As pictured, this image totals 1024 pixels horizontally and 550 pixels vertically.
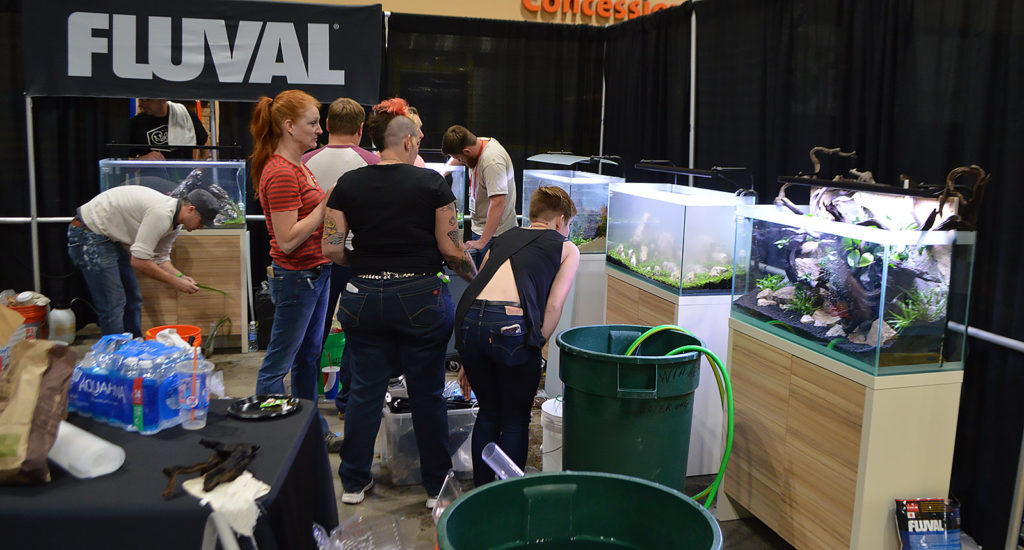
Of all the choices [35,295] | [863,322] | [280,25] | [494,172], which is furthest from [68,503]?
[280,25]

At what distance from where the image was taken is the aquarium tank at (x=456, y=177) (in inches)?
228

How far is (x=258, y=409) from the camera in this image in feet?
7.22

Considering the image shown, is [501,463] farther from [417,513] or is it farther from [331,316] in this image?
[331,316]

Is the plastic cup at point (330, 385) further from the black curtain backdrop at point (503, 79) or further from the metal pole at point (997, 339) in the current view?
the metal pole at point (997, 339)

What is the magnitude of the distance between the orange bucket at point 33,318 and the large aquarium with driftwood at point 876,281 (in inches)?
183

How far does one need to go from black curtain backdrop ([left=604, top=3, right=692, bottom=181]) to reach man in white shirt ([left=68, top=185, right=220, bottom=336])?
9.62 ft

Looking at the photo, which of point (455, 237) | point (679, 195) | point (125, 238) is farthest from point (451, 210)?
point (125, 238)

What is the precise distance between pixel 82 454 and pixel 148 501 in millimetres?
218

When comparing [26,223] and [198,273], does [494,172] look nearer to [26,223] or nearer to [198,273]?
[198,273]

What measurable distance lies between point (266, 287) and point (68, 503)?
4009 mm

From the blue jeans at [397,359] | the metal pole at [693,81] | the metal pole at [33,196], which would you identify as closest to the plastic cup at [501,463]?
the blue jeans at [397,359]

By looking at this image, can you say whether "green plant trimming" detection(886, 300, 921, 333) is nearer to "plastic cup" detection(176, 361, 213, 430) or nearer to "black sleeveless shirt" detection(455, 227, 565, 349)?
"black sleeveless shirt" detection(455, 227, 565, 349)

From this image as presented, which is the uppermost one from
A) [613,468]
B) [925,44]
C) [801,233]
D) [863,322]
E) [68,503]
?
[925,44]

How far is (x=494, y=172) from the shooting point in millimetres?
4672
